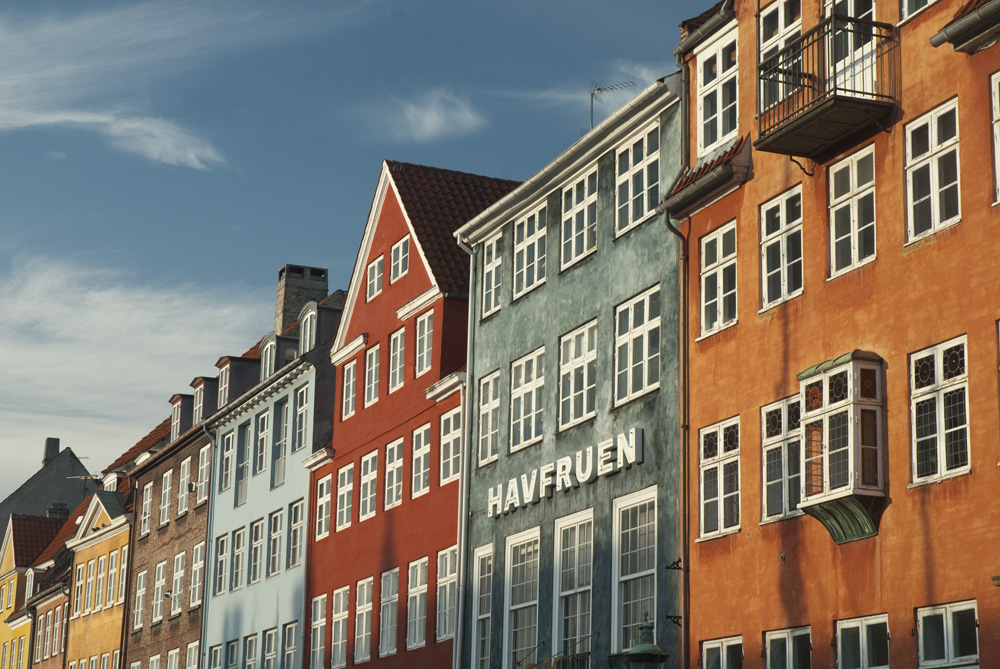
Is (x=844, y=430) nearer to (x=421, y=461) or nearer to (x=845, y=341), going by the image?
(x=845, y=341)

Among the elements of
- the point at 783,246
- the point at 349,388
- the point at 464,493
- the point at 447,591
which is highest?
the point at 349,388

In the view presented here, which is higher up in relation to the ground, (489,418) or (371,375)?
(371,375)

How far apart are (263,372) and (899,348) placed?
3805 centimetres

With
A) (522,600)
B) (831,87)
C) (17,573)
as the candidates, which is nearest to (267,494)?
(522,600)

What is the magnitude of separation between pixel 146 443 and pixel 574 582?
44.7 metres

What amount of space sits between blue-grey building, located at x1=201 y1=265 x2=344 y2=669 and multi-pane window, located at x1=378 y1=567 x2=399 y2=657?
593 cm

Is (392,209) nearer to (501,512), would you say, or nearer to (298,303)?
(501,512)

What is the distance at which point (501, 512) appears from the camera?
34.2 meters

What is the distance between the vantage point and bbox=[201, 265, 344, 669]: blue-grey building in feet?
157

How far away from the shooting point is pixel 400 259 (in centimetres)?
4259

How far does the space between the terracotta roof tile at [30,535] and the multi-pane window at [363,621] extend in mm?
44237

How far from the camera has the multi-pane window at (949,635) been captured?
19641 mm

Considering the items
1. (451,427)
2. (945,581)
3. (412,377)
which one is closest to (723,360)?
(945,581)

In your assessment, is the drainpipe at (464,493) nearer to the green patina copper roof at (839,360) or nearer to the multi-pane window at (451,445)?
the multi-pane window at (451,445)
